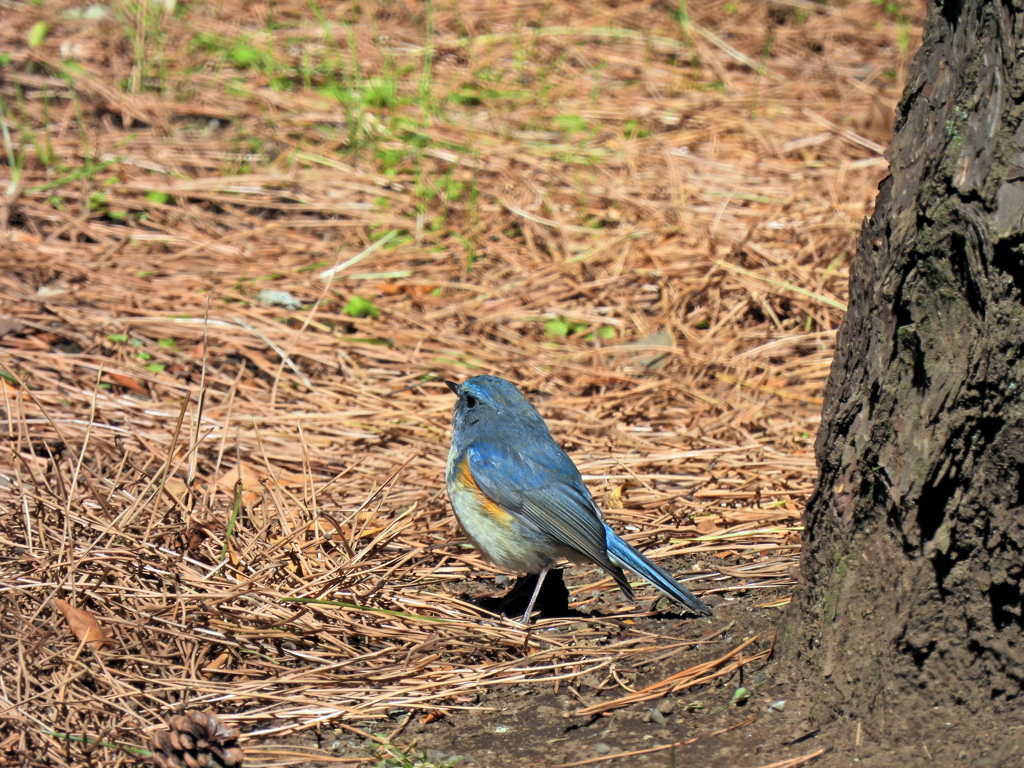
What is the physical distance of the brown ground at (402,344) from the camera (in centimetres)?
313


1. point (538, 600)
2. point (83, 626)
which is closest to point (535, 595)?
point (538, 600)

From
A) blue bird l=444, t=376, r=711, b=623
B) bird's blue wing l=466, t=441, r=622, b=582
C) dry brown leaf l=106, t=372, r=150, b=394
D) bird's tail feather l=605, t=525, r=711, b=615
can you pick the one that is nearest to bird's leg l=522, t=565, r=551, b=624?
blue bird l=444, t=376, r=711, b=623

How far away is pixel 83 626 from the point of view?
10.3 feet

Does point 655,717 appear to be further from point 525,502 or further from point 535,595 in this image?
point 525,502

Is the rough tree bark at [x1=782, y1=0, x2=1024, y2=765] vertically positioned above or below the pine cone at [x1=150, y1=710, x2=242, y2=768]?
above

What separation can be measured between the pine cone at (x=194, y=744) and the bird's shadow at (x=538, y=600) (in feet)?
4.27

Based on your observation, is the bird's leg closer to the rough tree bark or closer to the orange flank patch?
the orange flank patch

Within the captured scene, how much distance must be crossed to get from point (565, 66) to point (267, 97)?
2.35 meters

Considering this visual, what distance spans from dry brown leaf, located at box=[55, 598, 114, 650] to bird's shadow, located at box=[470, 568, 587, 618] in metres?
1.34

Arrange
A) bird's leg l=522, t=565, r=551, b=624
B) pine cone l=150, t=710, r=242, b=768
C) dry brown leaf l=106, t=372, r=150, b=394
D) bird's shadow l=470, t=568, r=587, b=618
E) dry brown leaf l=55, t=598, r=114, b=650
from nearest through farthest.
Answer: pine cone l=150, t=710, r=242, b=768 → dry brown leaf l=55, t=598, r=114, b=650 → bird's leg l=522, t=565, r=551, b=624 → bird's shadow l=470, t=568, r=587, b=618 → dry brown leaf l=106, t=372, r=150, b=394

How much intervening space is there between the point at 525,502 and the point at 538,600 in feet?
1.18

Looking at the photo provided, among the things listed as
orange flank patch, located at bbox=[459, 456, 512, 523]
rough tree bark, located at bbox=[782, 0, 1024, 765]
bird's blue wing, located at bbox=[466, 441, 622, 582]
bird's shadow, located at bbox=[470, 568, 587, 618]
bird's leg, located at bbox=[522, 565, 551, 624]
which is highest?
rough tree bark, located at bbox=[782, 0, 1024, 765]

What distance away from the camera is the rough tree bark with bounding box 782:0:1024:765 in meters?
2.47

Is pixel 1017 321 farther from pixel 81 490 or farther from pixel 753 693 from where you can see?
pixel 81 490
